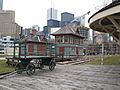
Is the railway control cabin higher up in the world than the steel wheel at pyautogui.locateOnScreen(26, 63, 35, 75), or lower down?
higher up

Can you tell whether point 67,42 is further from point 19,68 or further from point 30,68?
point 19,68

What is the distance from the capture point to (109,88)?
11.8 meters

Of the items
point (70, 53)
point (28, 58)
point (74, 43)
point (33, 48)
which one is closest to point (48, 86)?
point (28, 58)

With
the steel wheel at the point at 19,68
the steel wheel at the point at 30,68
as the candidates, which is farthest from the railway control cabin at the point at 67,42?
the steel wheel at the point at 19,68

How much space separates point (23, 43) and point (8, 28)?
132 m

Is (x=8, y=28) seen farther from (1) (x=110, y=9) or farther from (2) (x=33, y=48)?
(1) (x=110, y=9)

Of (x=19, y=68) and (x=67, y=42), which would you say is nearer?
(x=19, y=68)

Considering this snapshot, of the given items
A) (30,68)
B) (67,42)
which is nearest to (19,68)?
(30,68)

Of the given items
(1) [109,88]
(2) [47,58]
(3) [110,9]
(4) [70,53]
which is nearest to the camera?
(3) [110,9]

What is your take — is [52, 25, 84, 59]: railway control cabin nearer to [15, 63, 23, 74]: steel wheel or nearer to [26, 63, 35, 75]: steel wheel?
[26, 63, 35, 75]: steel wheel

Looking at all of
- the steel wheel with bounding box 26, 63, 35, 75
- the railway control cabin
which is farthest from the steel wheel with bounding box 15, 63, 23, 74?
the railway control cabin

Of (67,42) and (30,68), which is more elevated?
(67,42)

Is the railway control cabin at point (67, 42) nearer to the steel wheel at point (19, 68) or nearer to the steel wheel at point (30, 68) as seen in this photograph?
the steel wheel at point (30, 68)

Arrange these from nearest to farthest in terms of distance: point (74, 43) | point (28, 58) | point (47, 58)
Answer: point (28, 58)
point (47, 58)
point (74, 43)
